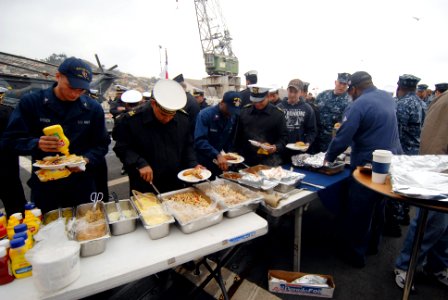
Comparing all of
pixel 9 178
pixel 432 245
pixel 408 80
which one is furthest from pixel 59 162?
pixel 408 80

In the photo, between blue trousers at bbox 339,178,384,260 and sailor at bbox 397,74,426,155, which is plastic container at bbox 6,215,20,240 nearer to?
blue trousers at bbox 339,178,384,260

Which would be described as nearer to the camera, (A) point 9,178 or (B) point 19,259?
(B) point 19,259

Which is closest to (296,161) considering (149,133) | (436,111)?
(436,111)

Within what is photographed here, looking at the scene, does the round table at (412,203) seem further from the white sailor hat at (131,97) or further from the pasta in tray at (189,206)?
the white sailor hat at (131,97)

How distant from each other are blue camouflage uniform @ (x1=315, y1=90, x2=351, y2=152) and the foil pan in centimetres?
303

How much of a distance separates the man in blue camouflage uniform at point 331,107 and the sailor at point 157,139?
326cm

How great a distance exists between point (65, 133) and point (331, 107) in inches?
168

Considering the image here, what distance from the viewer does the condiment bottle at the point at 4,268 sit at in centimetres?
103

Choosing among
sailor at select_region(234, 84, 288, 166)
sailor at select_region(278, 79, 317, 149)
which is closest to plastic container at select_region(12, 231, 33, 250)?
sailor at select_region(234, 84, 288, 166)

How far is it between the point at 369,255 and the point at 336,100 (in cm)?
274

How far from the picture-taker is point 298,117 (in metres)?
4.03

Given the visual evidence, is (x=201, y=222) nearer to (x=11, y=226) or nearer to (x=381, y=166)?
(x=11, y=226)

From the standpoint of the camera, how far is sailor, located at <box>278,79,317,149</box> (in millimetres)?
3998

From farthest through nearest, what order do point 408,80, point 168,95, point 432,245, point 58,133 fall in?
point 408,80 → point 432,245 → point 168,95 → point 58,133
